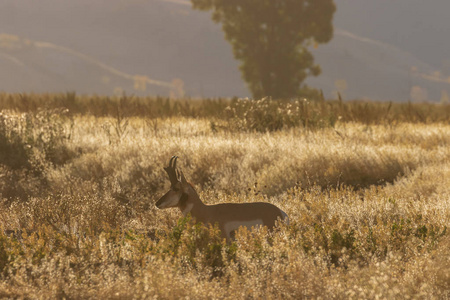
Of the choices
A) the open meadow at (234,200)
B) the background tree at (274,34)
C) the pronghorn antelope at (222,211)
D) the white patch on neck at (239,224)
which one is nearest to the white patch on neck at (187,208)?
the pronghorn antelope at (222,211)

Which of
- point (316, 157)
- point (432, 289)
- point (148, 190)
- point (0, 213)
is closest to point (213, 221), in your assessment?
point (432, 289)

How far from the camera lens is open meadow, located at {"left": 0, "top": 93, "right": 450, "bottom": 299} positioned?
449cm

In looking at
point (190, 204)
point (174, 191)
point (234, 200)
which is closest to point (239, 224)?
point (190, 204)

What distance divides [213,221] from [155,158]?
192 inches

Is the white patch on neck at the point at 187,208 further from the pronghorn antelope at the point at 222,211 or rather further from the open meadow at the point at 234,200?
the open meadow at the point at 234,200

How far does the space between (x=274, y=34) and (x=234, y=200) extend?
29913mm

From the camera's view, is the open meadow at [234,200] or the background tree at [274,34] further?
the background tree at [274,34]

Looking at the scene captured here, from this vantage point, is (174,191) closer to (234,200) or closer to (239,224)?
(239,224)

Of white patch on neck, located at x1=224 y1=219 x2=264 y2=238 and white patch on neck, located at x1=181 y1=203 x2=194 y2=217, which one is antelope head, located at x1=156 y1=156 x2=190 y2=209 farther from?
white patch on neck, located at x1=224 y1=219 x2=264 y2=238

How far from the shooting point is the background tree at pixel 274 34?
35.4 m

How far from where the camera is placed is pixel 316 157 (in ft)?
32.6

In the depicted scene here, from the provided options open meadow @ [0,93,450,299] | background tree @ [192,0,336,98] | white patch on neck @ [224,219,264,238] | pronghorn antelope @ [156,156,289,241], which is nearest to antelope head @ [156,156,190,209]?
pronghorn antelope @ [156,156,289,241]

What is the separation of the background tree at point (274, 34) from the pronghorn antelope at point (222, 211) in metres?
29.7

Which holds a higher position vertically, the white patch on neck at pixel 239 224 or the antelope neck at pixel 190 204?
the antelope neck at pixel 190 204
